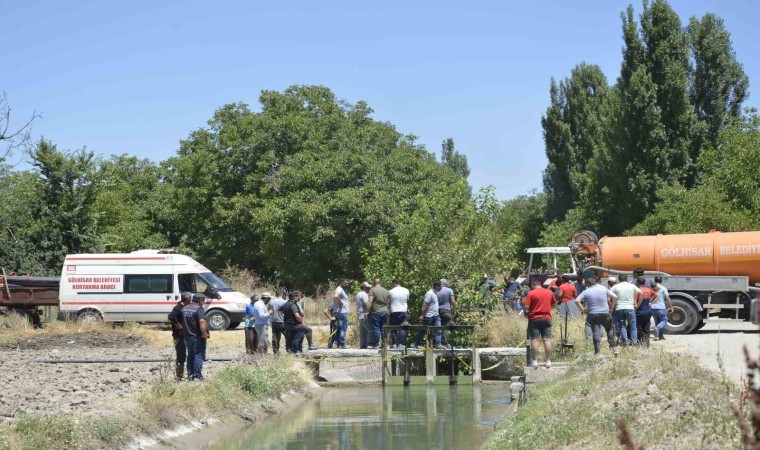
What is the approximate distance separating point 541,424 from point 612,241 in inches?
665

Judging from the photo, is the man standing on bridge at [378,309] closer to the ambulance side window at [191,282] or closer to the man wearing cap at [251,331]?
the man wearing cap at [251,331]

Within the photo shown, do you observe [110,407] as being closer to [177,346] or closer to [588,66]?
[177,346]

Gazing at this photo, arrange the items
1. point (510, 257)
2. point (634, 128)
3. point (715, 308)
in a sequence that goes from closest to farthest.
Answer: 1. point (715, 308)
2. point (510, 257)
3. point (634, 128)

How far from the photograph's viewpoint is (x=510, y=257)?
91.9 feet

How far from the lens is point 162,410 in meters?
14.4

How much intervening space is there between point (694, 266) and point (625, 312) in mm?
8054

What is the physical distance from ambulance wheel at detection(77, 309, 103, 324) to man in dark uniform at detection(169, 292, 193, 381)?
50.6ft

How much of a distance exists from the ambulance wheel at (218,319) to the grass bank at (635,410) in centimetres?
1882

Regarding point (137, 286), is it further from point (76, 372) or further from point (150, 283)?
point (76, 372)

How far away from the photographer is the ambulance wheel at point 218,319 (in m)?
32.4

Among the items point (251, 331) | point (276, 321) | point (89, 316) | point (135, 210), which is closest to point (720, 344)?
point (276, 321)

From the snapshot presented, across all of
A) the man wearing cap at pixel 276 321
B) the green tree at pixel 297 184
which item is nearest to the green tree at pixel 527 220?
the green tree at pixel 297 184

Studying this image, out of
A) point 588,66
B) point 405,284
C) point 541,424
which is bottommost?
point 541,424

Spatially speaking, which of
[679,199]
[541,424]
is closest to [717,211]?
[679,199]
